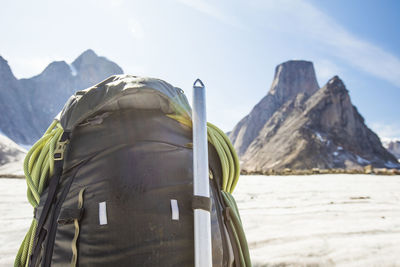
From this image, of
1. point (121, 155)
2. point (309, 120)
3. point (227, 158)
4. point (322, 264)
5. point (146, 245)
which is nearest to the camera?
point (146, 245)

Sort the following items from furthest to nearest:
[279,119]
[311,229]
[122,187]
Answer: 1. [279,119]
2. [311,229]
3. [122,187]

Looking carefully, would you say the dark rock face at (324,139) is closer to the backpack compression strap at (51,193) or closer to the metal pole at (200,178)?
the metal pole at (200,178)

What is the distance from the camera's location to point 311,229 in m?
2.39

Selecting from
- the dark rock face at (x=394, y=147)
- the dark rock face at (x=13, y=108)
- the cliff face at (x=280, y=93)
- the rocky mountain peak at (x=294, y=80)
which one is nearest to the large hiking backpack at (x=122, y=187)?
the dark rock face at (x=13, y=108)

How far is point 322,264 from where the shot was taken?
171 centimetres

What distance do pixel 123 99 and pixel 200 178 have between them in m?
0.54

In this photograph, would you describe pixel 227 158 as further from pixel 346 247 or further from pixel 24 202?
pixel 24 202

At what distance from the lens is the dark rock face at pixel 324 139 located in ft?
141

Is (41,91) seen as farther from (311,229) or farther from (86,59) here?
(311,229)

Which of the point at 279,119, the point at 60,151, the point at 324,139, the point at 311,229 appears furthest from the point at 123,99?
the point at 279,119

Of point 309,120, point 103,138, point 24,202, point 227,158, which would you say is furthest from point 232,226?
point 309,120

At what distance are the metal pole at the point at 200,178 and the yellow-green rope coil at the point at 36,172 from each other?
2.28 ft

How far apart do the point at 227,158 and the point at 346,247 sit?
1.31 meters

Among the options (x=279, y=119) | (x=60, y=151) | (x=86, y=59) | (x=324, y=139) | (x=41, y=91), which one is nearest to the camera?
(x=60, y=151)
